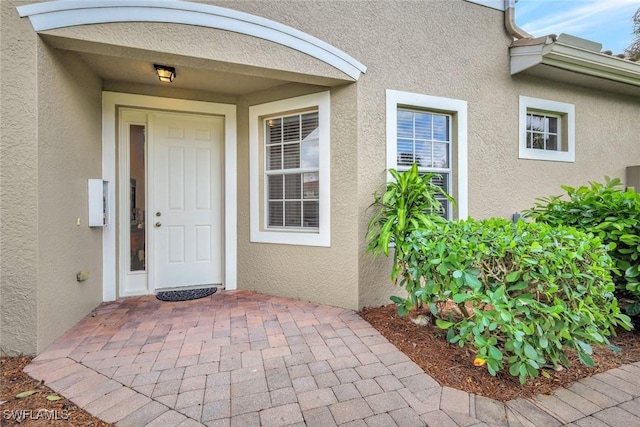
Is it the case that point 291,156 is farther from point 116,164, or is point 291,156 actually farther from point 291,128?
point 116,164

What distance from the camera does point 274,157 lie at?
4391 mm

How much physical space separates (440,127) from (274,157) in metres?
2.48

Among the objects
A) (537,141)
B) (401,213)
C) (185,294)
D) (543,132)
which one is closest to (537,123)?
(543,132)

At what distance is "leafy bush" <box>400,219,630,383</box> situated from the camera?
7.06 feet

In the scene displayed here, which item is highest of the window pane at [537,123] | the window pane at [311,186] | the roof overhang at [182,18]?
the roof overhang at [182,18]

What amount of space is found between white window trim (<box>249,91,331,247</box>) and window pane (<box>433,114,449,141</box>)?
5.46 ft

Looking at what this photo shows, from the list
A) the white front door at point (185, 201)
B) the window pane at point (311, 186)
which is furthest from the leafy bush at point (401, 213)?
the white front door at point (185, 201)

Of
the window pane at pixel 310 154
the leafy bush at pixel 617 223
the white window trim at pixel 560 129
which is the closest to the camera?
the leafy bush at pixel 617 223

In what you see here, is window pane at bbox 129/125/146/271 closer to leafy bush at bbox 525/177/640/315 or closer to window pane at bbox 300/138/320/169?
window pane at bbox 300/138/320/169

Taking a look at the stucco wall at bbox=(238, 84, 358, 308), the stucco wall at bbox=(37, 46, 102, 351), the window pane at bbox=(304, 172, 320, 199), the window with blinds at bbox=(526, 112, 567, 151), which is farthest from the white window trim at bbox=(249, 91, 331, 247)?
the window with blinds at bbox=(526, 112, 567, 151)

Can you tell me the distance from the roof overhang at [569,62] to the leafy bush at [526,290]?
3.24 metres

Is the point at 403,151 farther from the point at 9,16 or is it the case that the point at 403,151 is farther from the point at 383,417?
the point at 9,16

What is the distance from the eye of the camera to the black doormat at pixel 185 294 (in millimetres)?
4113

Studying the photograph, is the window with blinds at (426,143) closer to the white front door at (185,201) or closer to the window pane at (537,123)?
the window pane at (537,123)
